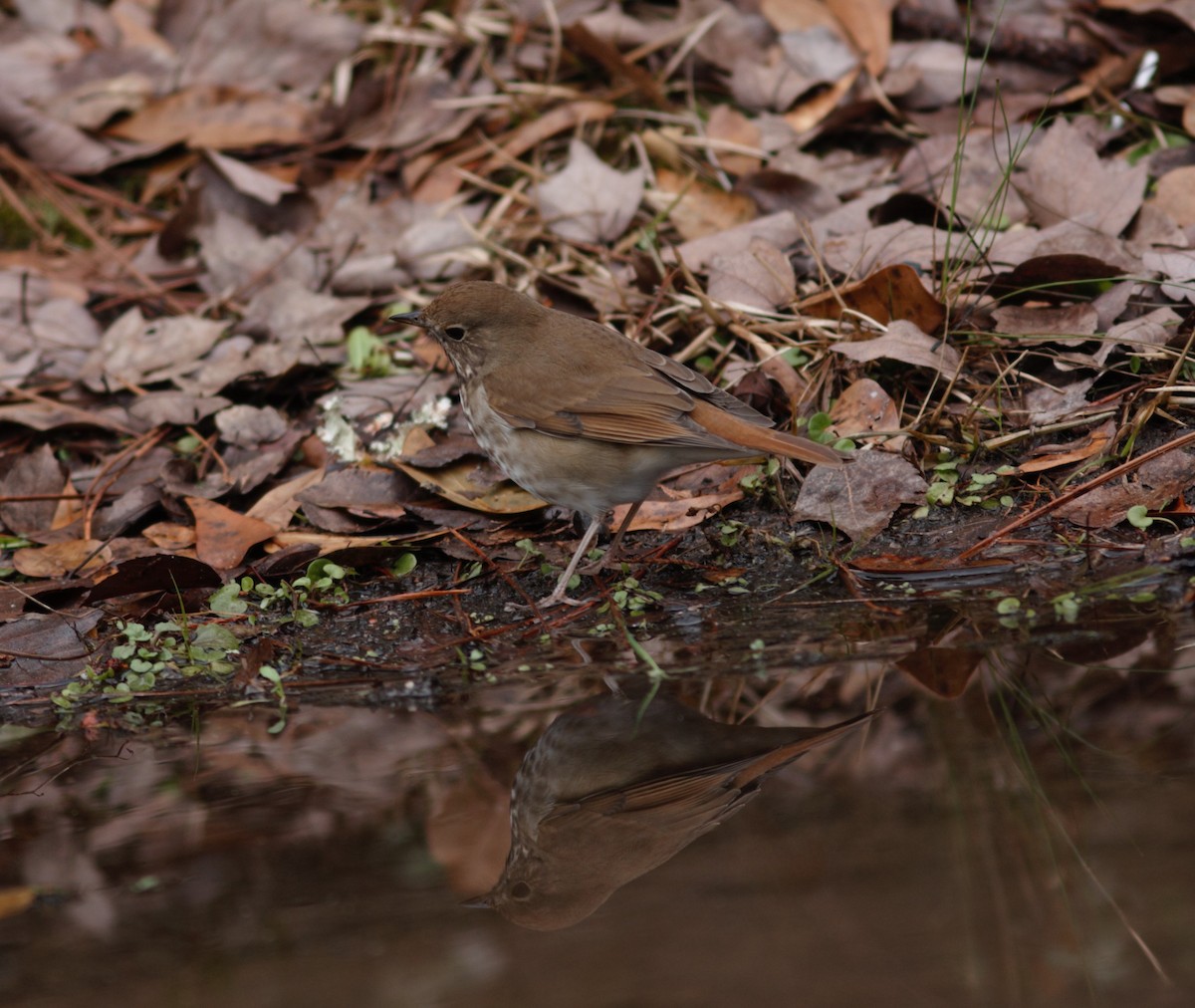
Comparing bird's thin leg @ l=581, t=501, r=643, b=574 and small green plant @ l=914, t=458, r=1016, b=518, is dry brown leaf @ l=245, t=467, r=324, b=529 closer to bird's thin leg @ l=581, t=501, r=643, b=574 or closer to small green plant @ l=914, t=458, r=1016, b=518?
bird's thin leg @ l=581, t=501, r=643, b=574

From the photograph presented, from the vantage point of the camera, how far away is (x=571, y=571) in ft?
14.6

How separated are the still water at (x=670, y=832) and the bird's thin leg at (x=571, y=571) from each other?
0.50 metres

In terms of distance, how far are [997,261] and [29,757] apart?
3867mm

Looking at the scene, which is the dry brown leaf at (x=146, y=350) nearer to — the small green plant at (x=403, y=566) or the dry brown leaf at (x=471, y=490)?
the dry brown leaf at (x=471, y=490)

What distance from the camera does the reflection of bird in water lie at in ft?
8.69

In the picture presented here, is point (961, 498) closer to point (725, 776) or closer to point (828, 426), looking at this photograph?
point (828, 426)

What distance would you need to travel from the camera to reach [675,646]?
A: 12.6 ft

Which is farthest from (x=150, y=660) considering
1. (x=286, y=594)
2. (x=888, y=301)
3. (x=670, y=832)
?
(x=888, y=301)

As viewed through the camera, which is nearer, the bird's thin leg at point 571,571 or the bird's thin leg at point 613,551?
the bird's thin leg at point 571,571

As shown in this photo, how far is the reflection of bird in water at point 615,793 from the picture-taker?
2648 millimetres

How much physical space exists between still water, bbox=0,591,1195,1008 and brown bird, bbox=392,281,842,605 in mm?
833

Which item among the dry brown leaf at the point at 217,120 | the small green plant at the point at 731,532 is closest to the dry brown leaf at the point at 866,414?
the small green plant at the point at 731,532

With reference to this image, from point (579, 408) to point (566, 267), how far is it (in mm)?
1623

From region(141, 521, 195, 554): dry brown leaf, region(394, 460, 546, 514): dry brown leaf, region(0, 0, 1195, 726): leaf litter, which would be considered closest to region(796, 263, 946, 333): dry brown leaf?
region(0, 0, 1195, 726): leaf litter
